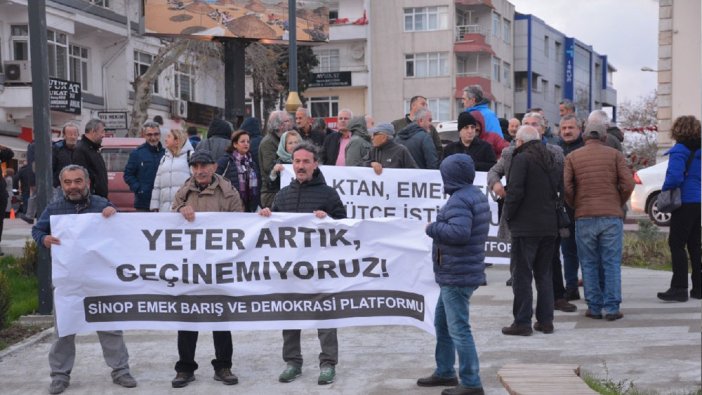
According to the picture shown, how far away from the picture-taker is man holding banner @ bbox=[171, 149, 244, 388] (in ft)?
27.5

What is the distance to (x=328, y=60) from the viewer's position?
7669 cm

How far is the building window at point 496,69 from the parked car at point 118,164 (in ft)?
176

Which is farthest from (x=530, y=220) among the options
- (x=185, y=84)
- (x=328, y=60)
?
(x=328, y=60)

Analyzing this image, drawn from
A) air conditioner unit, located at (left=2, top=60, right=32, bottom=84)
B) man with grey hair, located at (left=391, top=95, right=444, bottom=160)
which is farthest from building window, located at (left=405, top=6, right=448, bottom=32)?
man with grey hair, located at (left=391, top=95, right=444, bottom=160)

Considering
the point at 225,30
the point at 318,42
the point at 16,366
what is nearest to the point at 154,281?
the point at 16,366

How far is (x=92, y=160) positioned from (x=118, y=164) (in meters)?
13.5

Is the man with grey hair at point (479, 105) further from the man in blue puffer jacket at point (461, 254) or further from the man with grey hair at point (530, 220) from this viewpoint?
the man in blue puffer jacket at point (461, 254)

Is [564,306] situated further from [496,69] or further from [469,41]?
[496,69]

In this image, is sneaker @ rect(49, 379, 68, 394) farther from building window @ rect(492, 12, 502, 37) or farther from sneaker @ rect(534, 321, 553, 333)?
building window @ rect(492, 12, 502, 37)

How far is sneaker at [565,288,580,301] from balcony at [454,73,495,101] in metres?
61.0

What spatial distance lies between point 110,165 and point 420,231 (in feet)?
59.0

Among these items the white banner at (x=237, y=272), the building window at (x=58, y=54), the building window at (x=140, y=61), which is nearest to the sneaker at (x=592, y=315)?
the white banner at (x=237, y=272)

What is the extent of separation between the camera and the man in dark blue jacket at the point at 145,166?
39.3 feet

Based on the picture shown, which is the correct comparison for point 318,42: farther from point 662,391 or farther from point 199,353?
point 662,391
